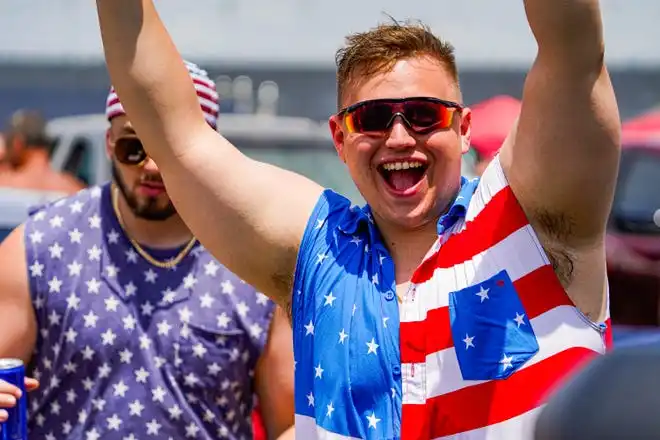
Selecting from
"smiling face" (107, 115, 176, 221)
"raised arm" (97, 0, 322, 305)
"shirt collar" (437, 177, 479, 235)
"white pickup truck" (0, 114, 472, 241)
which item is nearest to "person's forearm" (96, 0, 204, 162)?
"raised arm" (97, 0, 322, 305)

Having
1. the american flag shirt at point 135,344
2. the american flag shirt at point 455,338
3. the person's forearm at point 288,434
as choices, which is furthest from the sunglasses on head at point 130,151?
the american flag shirt at point 455,338

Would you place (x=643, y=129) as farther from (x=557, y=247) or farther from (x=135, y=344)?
(x=557, y=247)

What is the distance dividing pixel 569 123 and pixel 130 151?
5.07 feet

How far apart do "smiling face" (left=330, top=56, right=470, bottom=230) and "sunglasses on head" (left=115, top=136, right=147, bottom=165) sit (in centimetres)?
96

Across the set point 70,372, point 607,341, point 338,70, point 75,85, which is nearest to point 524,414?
point 607,341

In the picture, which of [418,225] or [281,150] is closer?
[418,225]

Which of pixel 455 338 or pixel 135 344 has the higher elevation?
pixel 455 338

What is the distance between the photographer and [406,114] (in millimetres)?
2623

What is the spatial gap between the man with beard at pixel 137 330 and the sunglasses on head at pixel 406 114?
957 mm

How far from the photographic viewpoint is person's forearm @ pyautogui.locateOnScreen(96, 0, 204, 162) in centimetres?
274

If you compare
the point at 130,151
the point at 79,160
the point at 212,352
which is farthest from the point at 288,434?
the point at 79,160

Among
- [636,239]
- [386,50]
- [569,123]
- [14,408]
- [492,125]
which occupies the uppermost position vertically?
[386,50]

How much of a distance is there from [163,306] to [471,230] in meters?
1.19

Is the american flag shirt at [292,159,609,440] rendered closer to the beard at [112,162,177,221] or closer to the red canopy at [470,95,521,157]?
the beard at [112,162,177,221]
